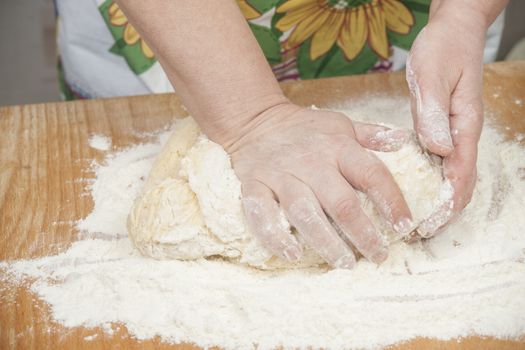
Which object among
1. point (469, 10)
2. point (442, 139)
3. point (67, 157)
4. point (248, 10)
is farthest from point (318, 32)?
point (67, 157)

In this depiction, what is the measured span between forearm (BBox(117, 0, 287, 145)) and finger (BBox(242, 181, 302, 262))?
15 cm

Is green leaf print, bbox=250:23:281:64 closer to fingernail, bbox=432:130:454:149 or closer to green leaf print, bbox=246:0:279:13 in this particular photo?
green leaf print, bbox=246:0:279:13

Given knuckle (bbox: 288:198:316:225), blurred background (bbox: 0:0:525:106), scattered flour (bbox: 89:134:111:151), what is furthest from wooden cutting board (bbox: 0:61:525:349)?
blurred background (bbox: 0:0:525:106)

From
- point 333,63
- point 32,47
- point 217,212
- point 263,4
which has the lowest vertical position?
point 32,47

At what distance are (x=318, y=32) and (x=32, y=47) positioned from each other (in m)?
2.09

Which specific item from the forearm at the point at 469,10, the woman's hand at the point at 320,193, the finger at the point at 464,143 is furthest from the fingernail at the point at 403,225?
the forearm at the point at 469,10

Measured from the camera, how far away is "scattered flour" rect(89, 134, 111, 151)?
4.65 ft

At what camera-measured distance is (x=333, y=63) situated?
5.34 feet

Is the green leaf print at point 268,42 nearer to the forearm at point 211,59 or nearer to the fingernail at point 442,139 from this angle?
the forearm at point 211,59

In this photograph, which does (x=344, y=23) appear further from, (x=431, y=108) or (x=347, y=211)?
(x=347, y=211)

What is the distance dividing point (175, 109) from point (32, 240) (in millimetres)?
452

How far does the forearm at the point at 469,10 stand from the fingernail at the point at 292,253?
0.52 metres

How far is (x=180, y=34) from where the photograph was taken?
1133mm

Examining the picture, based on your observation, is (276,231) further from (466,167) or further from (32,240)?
(32,240)
